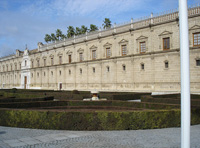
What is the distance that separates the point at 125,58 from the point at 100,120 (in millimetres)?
26052

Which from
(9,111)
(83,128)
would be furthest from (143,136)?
(9,111)

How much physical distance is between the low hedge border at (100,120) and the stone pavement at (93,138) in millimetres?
359

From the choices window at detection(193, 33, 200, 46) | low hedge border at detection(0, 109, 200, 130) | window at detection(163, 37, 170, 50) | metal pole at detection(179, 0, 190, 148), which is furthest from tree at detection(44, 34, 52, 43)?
metal pole at detection(179, 0, 190, 148)

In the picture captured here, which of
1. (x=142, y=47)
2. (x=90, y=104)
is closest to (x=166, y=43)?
(x=142, y=47)

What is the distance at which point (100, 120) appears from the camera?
25.9 ft

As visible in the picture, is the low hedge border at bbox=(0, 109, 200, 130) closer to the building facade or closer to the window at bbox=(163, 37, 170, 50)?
the building facade

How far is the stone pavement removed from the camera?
19.1ft

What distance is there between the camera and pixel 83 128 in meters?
7.90

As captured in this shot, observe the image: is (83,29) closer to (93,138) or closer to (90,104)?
(90,104)

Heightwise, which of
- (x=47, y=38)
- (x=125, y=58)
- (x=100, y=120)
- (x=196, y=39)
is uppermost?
(x=47, y=38)

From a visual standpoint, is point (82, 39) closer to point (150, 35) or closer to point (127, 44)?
point (127, 44)

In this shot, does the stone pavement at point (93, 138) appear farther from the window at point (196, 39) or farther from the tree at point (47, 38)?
the tree at point (47, 38)

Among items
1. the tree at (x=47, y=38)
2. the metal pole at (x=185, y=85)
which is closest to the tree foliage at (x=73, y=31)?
the tree at (x=47, y=38)

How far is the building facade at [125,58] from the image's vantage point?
27.1 m
